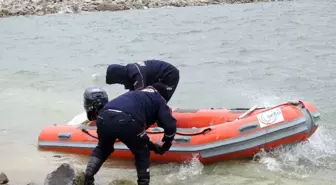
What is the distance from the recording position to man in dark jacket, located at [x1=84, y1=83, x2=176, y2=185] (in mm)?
4301

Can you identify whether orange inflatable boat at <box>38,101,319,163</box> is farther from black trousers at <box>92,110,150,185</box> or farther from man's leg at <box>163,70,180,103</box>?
black trousers at <box>92,110,150,185</box>

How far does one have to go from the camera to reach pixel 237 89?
9.88 m

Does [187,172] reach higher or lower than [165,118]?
lower

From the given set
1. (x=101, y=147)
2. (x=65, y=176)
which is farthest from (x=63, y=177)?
(x=101, y=147)

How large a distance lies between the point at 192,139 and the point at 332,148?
75.5 inches

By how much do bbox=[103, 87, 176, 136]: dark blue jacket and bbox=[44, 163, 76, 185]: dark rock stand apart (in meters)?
0.70

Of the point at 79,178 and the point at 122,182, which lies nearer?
the point at 79,178

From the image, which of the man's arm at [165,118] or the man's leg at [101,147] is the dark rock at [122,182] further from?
the man's arm at [165,118]

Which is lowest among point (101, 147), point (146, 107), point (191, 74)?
point (191, 74)

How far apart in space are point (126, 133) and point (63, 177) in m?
0.77

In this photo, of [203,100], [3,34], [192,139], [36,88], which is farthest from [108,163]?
[3,34]

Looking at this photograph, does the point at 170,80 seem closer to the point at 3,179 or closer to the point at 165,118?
the point at 165,118

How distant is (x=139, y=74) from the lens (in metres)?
5.42

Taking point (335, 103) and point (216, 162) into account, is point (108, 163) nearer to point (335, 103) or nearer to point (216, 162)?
point (216, 162)
